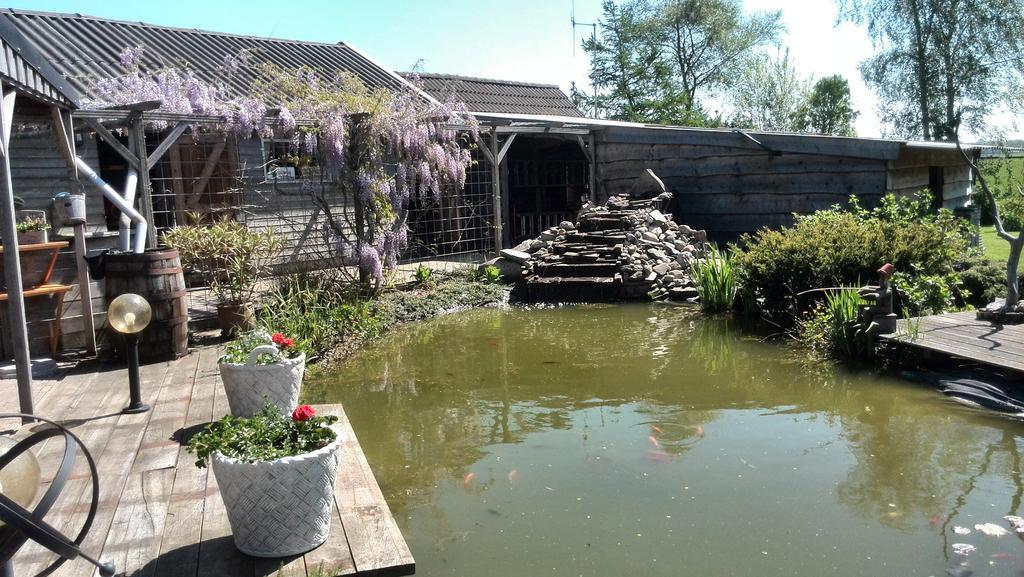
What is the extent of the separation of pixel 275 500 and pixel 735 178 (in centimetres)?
1030

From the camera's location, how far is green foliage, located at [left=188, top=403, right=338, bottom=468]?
2.97 metres

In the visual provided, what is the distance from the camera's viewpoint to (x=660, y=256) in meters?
10.5

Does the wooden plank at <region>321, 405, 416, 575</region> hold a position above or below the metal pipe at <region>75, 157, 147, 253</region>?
below

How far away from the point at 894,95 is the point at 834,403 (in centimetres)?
2146

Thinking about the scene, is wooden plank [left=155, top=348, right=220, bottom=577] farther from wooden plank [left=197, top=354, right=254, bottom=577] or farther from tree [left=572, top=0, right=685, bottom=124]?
tree [left=572, top=0, right=685, bottom=124]

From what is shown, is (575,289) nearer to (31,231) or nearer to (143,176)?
(143,176)

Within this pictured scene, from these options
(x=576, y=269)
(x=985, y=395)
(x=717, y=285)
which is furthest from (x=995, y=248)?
(x=985, y=395)

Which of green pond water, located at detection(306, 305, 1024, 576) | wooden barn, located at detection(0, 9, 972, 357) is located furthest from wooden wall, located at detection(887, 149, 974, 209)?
green pond water, located at detection(306, 305, 1024, 576)

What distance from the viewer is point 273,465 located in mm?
2873

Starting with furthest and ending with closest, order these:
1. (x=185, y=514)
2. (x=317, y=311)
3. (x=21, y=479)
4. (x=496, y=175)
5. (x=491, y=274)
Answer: (x=496, y=175) < (x=491, y=274) < (x=317, y=311) < (x=185, y=514) < (x=21, y=479)

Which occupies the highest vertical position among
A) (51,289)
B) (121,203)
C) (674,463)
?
(121,203)

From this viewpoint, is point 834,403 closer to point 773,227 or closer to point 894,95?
point 773,227

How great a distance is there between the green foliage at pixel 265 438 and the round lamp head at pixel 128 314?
1454 mm

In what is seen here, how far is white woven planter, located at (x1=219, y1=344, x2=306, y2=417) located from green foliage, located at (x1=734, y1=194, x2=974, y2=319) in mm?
5419
